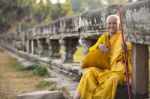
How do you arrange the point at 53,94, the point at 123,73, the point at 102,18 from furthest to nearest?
the point at 102,18, the point at 53,94, the point at 123,73

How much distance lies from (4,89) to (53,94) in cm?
276

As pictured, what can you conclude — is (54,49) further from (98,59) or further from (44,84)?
(98,59)

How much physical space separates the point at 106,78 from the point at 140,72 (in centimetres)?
55

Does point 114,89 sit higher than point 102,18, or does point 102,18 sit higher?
point 102,18

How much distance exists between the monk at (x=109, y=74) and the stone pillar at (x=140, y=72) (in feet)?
0.60

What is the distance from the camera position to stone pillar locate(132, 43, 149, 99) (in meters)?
6.22

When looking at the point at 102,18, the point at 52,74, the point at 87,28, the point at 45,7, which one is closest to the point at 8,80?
the point at 52,74

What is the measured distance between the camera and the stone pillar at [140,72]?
20.4 ft

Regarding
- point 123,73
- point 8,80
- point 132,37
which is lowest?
point 8,80

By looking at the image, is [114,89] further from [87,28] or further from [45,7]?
[45,7]

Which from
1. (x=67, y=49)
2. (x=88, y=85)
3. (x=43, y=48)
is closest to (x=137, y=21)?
(x=88, y=85)

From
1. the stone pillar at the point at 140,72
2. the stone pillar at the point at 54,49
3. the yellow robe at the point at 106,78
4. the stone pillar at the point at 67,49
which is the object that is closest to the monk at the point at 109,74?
the yellow robe at the point at 106,78

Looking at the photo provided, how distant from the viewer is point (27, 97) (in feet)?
22.2

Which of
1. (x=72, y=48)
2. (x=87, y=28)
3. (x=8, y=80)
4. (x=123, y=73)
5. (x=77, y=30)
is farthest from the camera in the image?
(x=72, y=48)
